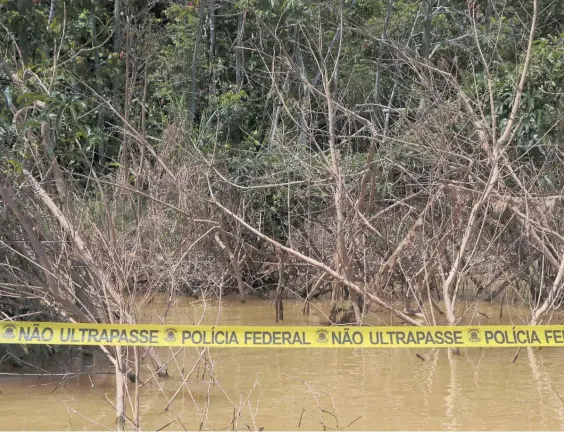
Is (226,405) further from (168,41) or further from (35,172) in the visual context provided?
(168,41)

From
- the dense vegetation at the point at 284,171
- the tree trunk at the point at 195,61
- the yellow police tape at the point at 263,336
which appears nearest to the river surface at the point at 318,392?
the yellow police tape at the point at 263,336

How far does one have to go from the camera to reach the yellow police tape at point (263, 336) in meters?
5.27

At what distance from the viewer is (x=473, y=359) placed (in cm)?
827

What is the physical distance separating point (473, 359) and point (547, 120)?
13.0 feet

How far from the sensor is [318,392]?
704 cm

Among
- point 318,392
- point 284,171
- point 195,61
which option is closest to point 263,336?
point 318,392

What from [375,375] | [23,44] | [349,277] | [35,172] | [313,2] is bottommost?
[375,375]

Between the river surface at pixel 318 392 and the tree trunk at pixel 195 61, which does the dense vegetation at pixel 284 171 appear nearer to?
the tree trunk at pixel 195 61

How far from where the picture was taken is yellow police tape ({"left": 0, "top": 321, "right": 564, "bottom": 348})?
5.27 meters

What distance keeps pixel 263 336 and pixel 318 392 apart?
1.83m

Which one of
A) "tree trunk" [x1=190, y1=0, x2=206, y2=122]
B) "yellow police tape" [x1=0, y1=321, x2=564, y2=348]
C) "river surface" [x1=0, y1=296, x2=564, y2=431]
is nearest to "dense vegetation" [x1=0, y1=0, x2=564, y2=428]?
"tree trunk" [x1=190, y1=0, x2=206, y2=122]

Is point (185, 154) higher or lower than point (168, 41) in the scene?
lower

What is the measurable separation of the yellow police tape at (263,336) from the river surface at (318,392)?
0.33 meters

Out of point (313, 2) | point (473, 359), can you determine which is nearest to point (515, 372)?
point (473, 359)
